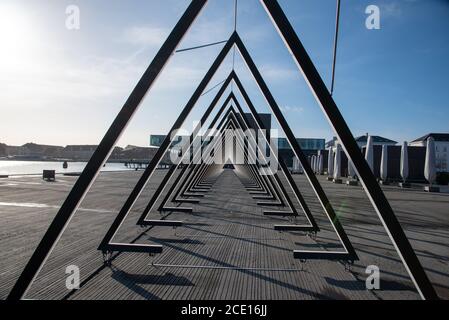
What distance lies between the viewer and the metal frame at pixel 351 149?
4797 millimetres

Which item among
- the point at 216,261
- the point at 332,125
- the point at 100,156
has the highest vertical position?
the point at 332,125

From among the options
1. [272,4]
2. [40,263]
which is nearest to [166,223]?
[40,263]

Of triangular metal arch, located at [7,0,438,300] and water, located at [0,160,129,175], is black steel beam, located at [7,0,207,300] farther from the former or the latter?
water, located at [0,160,129,175]

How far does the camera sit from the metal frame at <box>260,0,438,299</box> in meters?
4.80

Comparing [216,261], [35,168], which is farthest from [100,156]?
[35,168]

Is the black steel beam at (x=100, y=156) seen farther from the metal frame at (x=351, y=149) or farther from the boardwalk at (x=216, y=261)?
the metal frame at (x=351, y=149)

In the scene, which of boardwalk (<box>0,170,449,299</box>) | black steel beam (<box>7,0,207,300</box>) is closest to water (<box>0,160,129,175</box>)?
boardwalk (<box>0,170,449,299</box>)

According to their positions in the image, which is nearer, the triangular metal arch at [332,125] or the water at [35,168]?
the triangular metal arch at [332,125]

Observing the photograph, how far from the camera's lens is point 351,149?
5195 millimetres

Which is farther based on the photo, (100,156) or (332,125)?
(332,125)

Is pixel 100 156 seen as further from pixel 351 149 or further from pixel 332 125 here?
pixel 351 149

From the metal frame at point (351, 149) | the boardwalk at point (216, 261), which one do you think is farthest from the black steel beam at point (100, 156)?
the metal frame at point (351, 149)
